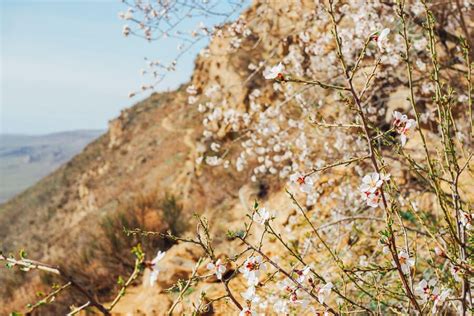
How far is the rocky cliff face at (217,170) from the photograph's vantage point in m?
5.56

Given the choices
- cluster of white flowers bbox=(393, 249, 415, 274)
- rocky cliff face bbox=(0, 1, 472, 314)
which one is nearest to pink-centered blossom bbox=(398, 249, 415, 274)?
cluster of white flowers bbox=(393, 249, 415, 274)

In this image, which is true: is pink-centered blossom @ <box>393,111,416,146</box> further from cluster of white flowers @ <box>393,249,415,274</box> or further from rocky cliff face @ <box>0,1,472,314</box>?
rocky cliff face @ <box>0,1,472,314</box>

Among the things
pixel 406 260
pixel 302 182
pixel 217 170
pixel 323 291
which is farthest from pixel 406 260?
pixel 217 170

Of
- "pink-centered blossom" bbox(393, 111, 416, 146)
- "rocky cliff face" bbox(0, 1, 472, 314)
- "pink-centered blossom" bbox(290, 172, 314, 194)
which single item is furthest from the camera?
"rocky cliff face" bbox(0, 1, 472, 314)

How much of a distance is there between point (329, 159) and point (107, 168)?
80.4 ft

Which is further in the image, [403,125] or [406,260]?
[406,260]

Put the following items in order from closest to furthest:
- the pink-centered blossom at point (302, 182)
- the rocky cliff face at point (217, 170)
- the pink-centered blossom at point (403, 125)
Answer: the pink-centered blossom at point (403, 125) → the pink-centered blossom at point (302, 182) → the rocky cliff face at point (217, 170)

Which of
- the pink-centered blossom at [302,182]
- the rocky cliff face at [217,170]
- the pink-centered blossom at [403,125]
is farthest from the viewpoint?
the rocky cliff face at [217,170]

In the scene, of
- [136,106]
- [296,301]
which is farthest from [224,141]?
[136,106]

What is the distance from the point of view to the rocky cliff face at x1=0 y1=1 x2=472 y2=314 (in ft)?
18.2

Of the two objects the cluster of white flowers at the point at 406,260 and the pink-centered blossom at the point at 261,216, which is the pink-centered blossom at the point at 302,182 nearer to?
the pink-centered blossom at the point at 261,216

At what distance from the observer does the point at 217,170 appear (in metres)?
11.7

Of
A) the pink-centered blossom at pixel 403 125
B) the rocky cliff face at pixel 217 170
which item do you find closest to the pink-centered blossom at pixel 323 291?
the pink-centered blossom at pixel 403 125

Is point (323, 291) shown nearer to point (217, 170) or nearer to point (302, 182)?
point (302, 182)
